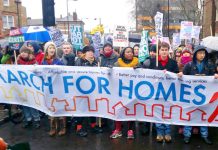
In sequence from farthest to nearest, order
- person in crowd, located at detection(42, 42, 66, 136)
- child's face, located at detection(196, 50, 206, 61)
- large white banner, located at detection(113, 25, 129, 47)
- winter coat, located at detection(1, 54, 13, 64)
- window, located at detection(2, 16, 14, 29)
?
window, located at detection(2, 16, 14, 29), winter coat, located at detection(1, 54, 13, 64), large white banner, located at detection(113, 25, 129, 47), person in crowd, located at detection(42, 42, 66, 136), child's face, located at detection(196, 50, 206, 61)

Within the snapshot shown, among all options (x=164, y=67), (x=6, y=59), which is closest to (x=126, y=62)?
(x=164, y=67)

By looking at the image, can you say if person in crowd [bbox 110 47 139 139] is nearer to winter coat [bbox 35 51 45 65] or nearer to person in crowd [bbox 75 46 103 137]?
person in crowd [bbox 75 46 103 137]

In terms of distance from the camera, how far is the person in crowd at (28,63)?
22.1 feet

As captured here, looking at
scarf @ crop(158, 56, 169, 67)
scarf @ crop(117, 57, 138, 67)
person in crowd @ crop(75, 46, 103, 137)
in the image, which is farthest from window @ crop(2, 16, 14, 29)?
scarf @ crop(158, 56, 169, 67)

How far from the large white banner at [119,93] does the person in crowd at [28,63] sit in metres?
0.28

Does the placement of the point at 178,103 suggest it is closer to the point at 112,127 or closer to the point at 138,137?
the point at 138,137

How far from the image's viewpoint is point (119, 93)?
596cm

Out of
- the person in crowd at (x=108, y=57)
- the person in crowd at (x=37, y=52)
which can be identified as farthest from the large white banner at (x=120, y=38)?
the person in crowd at (x=37, y=52)

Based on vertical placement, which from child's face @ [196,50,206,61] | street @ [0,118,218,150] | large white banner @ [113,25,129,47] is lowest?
street @ [0,118,218,150]

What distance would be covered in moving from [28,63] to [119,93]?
7.27 ft

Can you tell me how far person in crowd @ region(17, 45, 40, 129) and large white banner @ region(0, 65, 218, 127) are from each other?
0.93 ft

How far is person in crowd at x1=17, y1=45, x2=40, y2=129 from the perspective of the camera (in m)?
6.73

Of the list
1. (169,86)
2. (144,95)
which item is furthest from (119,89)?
(169,86)

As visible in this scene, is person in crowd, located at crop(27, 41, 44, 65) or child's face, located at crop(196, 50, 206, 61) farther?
person in crowd, located at crop(27, 41, 44, 65)
